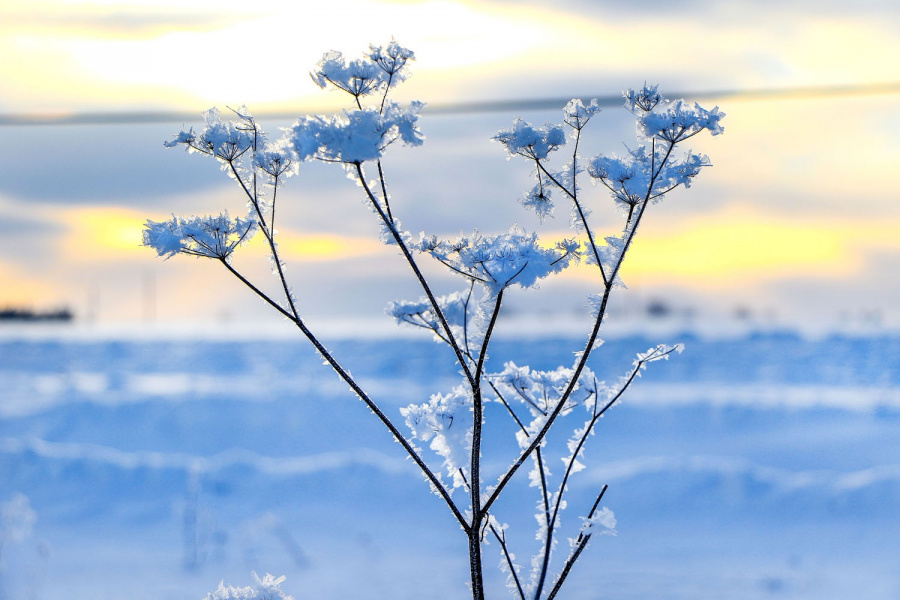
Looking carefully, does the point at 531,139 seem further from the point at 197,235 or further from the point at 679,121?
the point at 197,235

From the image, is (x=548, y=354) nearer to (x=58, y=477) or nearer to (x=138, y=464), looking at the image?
(x=138, y=464)

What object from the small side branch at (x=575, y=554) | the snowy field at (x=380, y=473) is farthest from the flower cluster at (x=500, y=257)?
the snowy field at (x=380, y=473)

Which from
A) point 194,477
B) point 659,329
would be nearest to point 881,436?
point 659,329

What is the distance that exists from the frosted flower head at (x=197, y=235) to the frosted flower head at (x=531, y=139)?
44 centimetres

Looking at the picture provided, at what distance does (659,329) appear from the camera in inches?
366

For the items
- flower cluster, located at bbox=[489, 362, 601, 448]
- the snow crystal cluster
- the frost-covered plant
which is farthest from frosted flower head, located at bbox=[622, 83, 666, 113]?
the snow crystal cluster

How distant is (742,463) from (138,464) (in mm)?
6988

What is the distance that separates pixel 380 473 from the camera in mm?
8844

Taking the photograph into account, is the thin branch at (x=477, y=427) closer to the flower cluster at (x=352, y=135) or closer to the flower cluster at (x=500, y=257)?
the flower cluster at (x=500, y=257)

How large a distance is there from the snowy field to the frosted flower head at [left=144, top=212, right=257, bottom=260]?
15.6ft

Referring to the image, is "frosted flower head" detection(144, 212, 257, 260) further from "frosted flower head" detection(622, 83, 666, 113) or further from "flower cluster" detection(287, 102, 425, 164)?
"frosted flower head" detection(622, 83, 666, 113)

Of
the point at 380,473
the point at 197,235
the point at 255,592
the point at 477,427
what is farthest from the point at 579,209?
the point at 380,473

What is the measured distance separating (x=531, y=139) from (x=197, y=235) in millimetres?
542

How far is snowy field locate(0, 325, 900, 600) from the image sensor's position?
635cm
